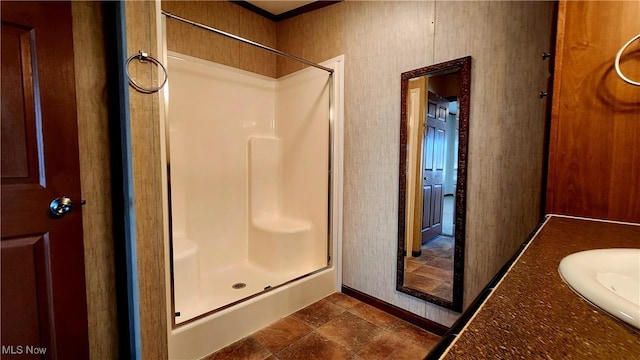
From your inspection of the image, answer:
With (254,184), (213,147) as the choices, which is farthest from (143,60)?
(254,184)

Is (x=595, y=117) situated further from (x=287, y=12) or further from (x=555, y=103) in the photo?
(x=287, y=12)

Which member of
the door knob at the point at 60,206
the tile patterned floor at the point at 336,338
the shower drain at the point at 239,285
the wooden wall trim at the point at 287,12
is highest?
the wooden wall trim at the point at 287,12

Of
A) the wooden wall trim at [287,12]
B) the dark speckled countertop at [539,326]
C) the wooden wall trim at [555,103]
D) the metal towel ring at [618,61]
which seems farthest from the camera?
the wooden wall trim at [287,12]

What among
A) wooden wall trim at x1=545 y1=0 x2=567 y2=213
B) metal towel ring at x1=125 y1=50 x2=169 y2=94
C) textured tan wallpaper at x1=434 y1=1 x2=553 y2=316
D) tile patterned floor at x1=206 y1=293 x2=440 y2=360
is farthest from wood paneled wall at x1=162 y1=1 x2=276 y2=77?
wooden wall trim at x1=545 y1=0 x2=567 y2=213

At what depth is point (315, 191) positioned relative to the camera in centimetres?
255

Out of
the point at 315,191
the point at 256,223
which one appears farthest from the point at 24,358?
the point at 315,191

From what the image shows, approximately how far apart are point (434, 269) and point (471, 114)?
1.04 m

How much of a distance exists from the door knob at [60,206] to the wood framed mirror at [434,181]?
73.0 inches

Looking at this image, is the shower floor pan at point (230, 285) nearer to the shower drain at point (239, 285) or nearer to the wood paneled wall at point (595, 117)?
the shower drain at point (239, 285)

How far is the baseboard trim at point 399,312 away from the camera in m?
1.86

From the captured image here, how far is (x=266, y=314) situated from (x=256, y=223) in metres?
0.98

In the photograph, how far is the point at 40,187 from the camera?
1.15 metres

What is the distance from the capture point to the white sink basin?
435mm

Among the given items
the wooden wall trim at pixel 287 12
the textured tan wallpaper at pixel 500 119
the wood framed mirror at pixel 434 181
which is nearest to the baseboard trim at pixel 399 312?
the wood framed mirror at pixel 434 181
